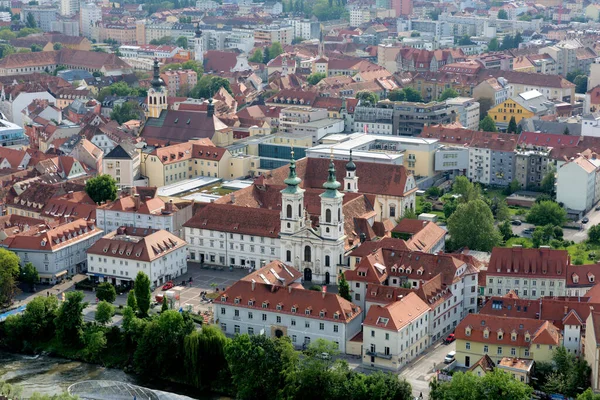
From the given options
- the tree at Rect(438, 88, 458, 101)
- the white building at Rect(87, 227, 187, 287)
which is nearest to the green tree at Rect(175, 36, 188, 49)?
the tree at Rect(438, 88, 458, 101)

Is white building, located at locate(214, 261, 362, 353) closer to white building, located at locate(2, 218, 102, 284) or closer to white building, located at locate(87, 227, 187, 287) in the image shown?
white building, located at locate(87, 227, 187, 287)

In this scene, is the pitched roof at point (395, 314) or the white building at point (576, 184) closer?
the pitched roof at point (395, 314)

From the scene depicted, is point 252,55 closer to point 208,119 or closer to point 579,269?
point 208,119

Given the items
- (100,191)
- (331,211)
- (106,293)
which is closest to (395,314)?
(331,211)

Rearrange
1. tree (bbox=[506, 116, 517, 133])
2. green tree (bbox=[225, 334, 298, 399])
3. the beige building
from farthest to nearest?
tree (bbox=[506, 116, 517, 133]) → the beige building → green tree (bbox=[225, 334, 298, 399])

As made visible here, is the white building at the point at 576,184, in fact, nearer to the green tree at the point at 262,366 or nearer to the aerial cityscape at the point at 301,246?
the aerial cityscape at the point at 301,246

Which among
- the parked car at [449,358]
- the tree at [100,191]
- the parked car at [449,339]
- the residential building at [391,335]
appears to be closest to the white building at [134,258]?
the tree at [100,191]
